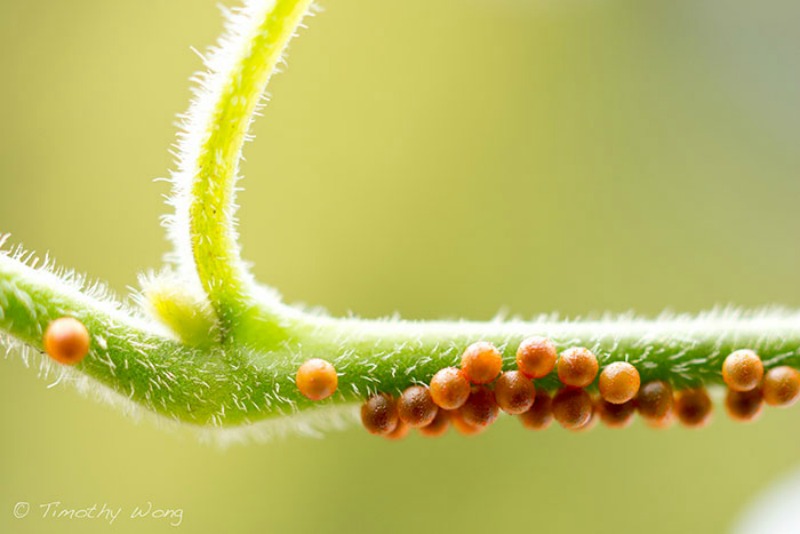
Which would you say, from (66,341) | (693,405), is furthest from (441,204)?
(66,341)

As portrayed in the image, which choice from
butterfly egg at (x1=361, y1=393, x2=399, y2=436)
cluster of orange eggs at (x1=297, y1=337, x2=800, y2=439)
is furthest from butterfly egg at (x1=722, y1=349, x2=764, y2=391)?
butterfly egg at (x1=361, y1=393, x2=399, y2=436)

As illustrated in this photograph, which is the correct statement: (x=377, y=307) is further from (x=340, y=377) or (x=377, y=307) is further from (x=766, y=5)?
(x=340, y=377)

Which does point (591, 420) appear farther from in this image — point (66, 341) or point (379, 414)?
point (66, 341)

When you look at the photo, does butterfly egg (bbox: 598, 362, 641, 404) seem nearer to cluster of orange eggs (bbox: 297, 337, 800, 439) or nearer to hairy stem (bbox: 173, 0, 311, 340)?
cluster of orange eggs (bbox: 297, 337, 800, 439)

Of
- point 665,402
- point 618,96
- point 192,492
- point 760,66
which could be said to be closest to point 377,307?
point 192,492

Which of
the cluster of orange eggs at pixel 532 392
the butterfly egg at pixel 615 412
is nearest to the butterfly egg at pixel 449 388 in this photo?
the cluster of orange eggs at pixel 532 392
